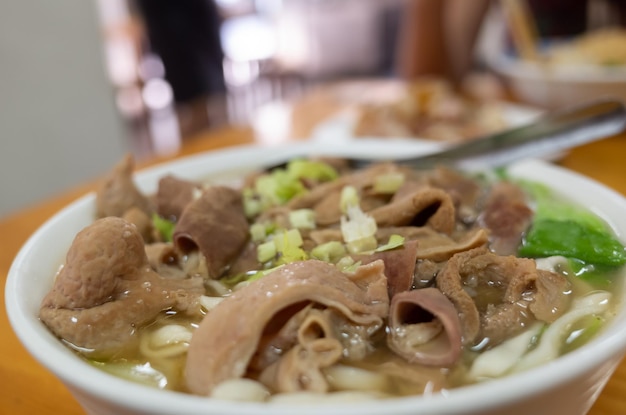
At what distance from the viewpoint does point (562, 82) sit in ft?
7.72

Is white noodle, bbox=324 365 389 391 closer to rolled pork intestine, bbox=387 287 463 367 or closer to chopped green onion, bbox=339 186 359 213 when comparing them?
rolled pork intestine, bbox=387 287 463 367

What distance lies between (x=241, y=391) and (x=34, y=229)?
1.42 m

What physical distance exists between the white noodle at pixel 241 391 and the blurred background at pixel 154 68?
6.78 feet

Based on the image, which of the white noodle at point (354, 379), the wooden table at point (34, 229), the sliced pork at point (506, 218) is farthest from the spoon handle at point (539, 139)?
the white noodle at point (354, 379)

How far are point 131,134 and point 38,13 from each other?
124 inches

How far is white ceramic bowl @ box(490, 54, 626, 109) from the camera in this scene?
7.39 ft

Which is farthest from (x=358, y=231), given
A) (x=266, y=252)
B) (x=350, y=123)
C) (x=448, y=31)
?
(x=448, y=31)

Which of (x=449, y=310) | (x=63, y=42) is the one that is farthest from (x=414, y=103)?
(x=63, y=42)

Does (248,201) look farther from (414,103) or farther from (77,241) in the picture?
(414,103)

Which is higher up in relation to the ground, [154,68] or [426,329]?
[426,329]

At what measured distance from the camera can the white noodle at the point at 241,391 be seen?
72 centimetres

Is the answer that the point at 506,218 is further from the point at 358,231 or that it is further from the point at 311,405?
the point at 311,405

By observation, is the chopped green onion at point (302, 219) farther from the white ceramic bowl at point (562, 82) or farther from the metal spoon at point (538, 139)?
the white ceramic bowl at point (562, 82)

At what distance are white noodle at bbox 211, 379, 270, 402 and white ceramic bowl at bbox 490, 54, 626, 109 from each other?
6.74 ft
